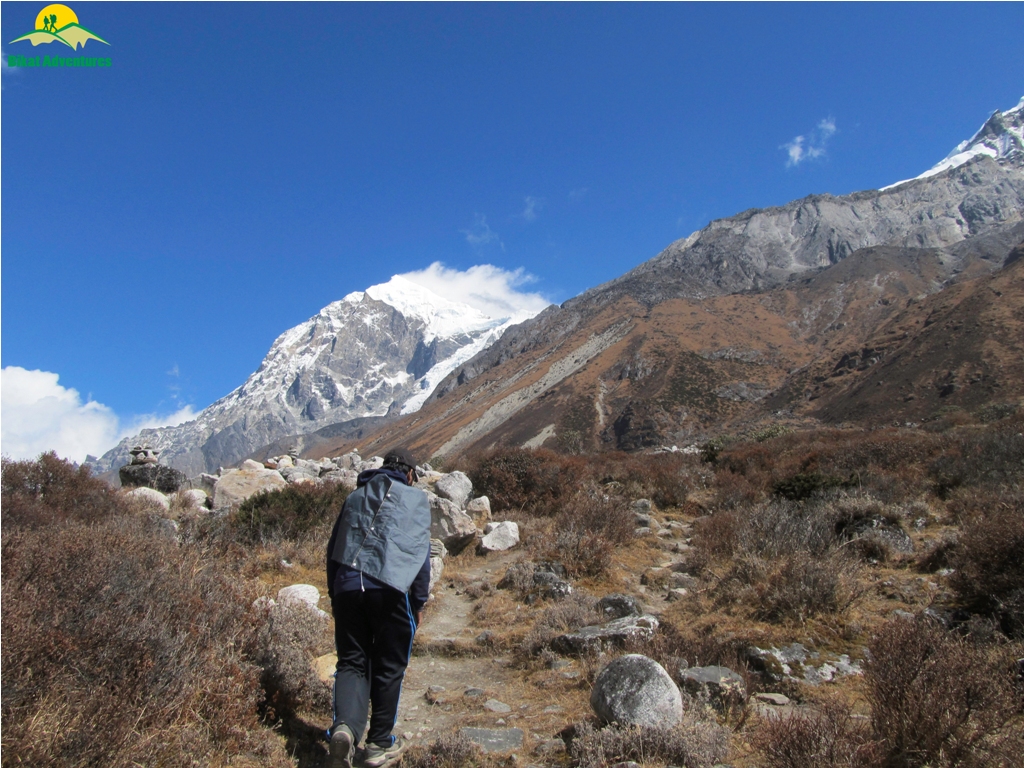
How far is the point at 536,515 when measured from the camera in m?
12.7

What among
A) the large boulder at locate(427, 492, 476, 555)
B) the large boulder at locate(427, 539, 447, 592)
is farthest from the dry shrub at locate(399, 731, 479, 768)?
the large boulder at locate(427, 492, 476, 555)

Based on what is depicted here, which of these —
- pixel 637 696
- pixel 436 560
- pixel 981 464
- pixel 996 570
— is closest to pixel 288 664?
pixel 637 696

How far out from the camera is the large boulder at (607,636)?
16.0ft

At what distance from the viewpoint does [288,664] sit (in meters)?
4.00

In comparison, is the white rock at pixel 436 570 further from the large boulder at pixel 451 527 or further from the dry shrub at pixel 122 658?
the dry shrub at pixel 122 658

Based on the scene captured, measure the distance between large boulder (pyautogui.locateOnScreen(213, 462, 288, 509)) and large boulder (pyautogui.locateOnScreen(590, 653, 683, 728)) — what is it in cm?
841

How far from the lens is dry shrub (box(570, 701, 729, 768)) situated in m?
3.12

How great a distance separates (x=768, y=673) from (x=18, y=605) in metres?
4.64

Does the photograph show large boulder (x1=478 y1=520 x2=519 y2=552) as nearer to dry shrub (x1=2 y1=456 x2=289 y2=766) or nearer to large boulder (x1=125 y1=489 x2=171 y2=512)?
large boulder (x1=125 y1=489 x2=171 y2=512)

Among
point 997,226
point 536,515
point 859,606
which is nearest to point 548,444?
point 536,515

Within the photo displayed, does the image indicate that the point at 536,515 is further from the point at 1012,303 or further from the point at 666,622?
the point at 1012,303

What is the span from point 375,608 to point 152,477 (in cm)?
Result: 1145

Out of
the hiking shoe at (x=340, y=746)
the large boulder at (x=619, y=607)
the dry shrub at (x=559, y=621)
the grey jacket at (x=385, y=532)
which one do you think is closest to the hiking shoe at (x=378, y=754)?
the hiking shoe at (x=340, y=746)

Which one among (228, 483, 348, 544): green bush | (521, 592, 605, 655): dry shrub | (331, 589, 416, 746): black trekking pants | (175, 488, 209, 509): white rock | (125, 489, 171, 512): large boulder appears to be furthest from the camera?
(175, 488, 209, 509): white rock
